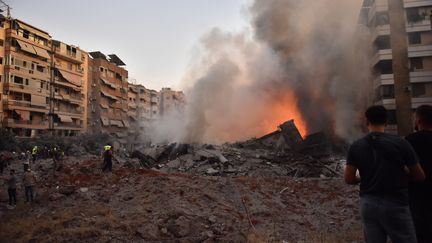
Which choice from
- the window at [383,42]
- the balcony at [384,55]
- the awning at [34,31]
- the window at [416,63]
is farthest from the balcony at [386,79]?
the awning at [34,31]

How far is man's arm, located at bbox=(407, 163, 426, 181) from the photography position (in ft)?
9.32

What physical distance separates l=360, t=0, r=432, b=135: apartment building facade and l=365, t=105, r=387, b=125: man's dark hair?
2876 centimetres

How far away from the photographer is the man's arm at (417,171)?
284cm

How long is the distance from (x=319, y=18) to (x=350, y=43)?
4138 mm

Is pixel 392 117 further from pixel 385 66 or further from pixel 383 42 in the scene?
pixel 383 42

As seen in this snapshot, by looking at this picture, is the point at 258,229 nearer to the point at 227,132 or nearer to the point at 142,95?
the point at 227,132

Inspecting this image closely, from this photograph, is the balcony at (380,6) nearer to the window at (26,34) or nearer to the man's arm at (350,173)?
the man's arm at (350,173)

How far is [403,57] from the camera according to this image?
29.1 m

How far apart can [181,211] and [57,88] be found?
4476 cm

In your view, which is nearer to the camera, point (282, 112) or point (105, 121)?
point (282, 112)

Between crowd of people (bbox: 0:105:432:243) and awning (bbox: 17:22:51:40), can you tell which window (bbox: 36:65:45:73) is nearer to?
awning (bbox: 17:22:51:40)

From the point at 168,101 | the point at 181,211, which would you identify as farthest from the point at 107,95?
the point at 181,211

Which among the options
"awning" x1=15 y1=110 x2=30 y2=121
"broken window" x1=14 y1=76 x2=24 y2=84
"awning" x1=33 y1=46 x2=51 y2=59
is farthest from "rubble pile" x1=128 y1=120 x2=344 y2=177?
"awning" x1=33 y1=46 x2=51 y2=59

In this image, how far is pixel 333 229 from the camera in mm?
8500
